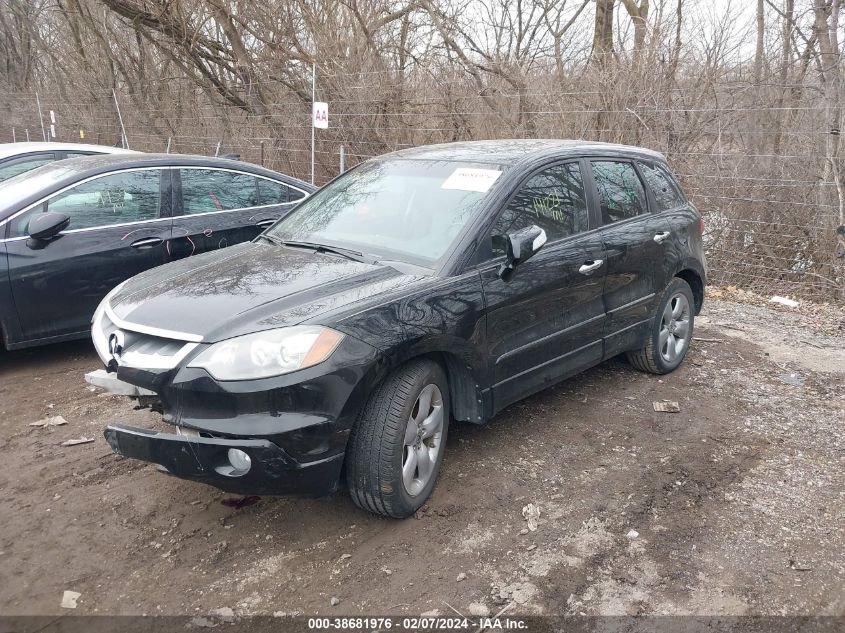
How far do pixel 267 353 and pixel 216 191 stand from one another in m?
3.64

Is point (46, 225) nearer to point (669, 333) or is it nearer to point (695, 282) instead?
point (669, 333)

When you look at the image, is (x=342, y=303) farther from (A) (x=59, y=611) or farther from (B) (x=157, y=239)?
(B) (x=157, y=239)

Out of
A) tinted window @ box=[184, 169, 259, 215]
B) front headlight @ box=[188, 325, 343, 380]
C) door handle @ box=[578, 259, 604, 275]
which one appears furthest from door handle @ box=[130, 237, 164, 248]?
door handle @ box=[578, 259, 604, 275]

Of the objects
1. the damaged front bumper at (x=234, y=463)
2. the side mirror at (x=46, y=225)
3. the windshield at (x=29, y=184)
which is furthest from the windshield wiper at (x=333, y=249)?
the windshield at (x=29, y=184)

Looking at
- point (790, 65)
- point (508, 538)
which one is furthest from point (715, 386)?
point (790, 65)

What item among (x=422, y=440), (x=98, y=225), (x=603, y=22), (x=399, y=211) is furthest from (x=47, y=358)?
(x=603, y=22)

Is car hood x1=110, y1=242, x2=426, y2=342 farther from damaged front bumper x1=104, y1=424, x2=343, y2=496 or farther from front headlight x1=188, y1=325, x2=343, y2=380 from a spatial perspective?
damaged front bumper x1=104, y1=424, x2=343, y2=496

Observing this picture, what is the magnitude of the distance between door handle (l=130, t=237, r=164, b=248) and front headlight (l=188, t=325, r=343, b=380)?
2996 mm

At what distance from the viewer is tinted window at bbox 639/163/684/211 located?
5.14m

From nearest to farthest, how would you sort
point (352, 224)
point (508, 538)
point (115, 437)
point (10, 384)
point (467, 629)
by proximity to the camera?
point (467, 629)
point (115, 437)
point (508, 538)
point (352, 224)
point (10, 384)

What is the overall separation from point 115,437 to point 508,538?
1815 mm

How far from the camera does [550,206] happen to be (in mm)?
4184

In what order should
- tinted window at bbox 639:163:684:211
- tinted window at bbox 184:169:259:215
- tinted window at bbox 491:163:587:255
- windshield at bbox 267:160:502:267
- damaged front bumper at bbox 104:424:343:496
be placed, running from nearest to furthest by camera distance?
damaged front bumper at bbox 104:424:343:496, windshield at bbox 267:160:502:267, tinted window at bbox 491:163:587:255, tinted window at bbox 639:163:684:211, tinted window at bbox 184:169:259:215

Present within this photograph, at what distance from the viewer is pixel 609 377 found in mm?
5324
